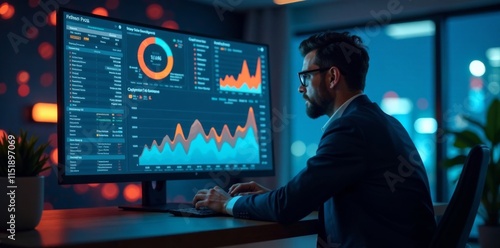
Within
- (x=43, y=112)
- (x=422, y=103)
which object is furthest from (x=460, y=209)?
(x=422, y=103)

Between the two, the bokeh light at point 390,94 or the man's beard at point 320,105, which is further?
the bokeh light at point 390,94

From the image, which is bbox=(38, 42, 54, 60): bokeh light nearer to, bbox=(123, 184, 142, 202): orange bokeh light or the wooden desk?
bbox=(123, 184, 142, 202): orange bokeh light

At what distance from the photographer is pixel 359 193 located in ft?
5.58

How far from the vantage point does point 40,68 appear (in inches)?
171

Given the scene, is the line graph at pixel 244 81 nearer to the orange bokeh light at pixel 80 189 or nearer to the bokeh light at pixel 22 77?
the bokeh light at pixel 22 77

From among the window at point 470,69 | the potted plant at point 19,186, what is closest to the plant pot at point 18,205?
the potted plant at point 19,186

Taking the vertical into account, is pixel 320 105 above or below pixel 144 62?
below

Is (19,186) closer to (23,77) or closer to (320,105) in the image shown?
(320,105)

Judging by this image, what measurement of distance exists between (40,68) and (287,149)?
2309 mm

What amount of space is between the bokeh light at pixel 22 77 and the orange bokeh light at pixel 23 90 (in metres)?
0.03

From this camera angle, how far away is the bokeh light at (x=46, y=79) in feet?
14.2

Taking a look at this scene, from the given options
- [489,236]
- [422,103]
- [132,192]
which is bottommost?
[489,236]

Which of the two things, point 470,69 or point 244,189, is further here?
point 470,69

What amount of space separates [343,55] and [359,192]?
18.3 inches
